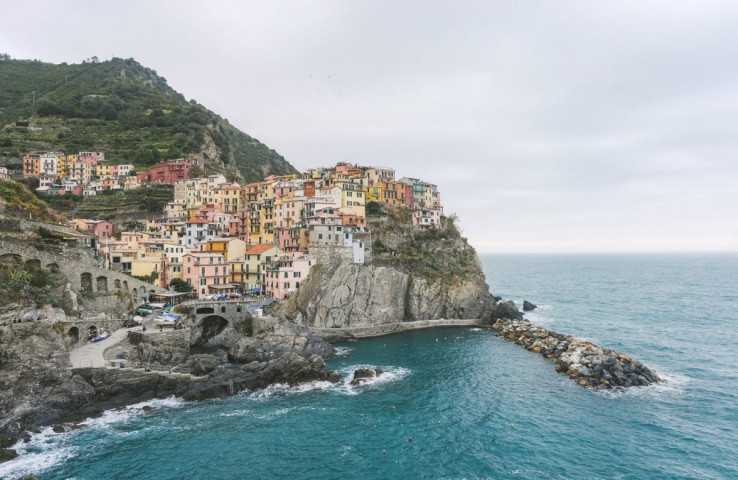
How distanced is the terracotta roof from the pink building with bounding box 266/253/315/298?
5123 mm

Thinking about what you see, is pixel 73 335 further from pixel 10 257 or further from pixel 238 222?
pixel 238 222

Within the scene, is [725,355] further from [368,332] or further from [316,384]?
[316,384]

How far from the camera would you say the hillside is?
368ft

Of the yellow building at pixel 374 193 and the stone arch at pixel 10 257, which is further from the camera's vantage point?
the yellow building at pixel 374 193

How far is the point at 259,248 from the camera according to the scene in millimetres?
72500

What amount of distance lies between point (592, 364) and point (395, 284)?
3082 cm

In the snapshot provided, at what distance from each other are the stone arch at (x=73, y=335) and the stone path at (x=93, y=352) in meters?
1.15

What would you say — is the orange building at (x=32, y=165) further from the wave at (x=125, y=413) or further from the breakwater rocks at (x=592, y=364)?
the breakwater rocks at (x=592, y=364)

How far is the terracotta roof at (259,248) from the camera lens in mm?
71312

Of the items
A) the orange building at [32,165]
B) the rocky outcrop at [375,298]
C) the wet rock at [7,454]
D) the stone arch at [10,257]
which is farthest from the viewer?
the orange building at [32,165]

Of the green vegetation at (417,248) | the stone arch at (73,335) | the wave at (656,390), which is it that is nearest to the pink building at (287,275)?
the green vegetation at (417,248)

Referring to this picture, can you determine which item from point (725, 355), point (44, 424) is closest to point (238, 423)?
point (44, 424)

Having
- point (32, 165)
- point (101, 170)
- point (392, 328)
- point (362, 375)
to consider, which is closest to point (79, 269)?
point (362, 375)

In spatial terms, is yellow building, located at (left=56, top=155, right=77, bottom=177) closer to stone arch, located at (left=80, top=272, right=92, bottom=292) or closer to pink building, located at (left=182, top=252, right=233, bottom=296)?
pink building, located at (left=182, top=252, right=233, bottom=296)
